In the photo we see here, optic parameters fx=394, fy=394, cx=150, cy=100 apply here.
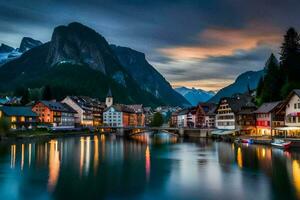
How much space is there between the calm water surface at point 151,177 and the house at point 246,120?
150 ft

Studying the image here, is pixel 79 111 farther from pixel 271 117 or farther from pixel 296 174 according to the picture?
pixel 296 174

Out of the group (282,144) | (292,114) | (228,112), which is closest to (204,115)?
(228,112)

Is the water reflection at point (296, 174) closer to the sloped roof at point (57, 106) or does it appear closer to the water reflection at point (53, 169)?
the water reflection at point (53, 169)

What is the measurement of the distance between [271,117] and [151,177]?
60893mm

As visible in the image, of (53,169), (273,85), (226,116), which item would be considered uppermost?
(273,85)

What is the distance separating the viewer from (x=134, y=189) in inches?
1559

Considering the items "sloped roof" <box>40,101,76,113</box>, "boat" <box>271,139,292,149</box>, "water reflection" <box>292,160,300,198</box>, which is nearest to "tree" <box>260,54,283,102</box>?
"boat" <box>271,139,292,149</box>

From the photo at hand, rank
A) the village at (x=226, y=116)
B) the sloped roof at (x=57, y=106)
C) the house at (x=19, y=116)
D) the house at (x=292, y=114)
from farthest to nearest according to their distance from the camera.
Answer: the sloped roof at (x=57, y=106), the house at (x=19, y=116), the village at (x=226, y=116), the house at (x=292, y=114)

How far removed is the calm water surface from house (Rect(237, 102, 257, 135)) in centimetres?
4578

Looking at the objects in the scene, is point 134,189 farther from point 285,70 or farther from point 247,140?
point 285,70

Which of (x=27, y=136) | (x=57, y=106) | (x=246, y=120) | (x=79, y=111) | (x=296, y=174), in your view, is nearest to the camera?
(x=296, y=174)

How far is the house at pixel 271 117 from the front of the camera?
9769 cm

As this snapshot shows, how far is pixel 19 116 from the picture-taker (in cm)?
13250

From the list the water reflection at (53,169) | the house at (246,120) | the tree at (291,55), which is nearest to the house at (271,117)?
the house at (246,120)
